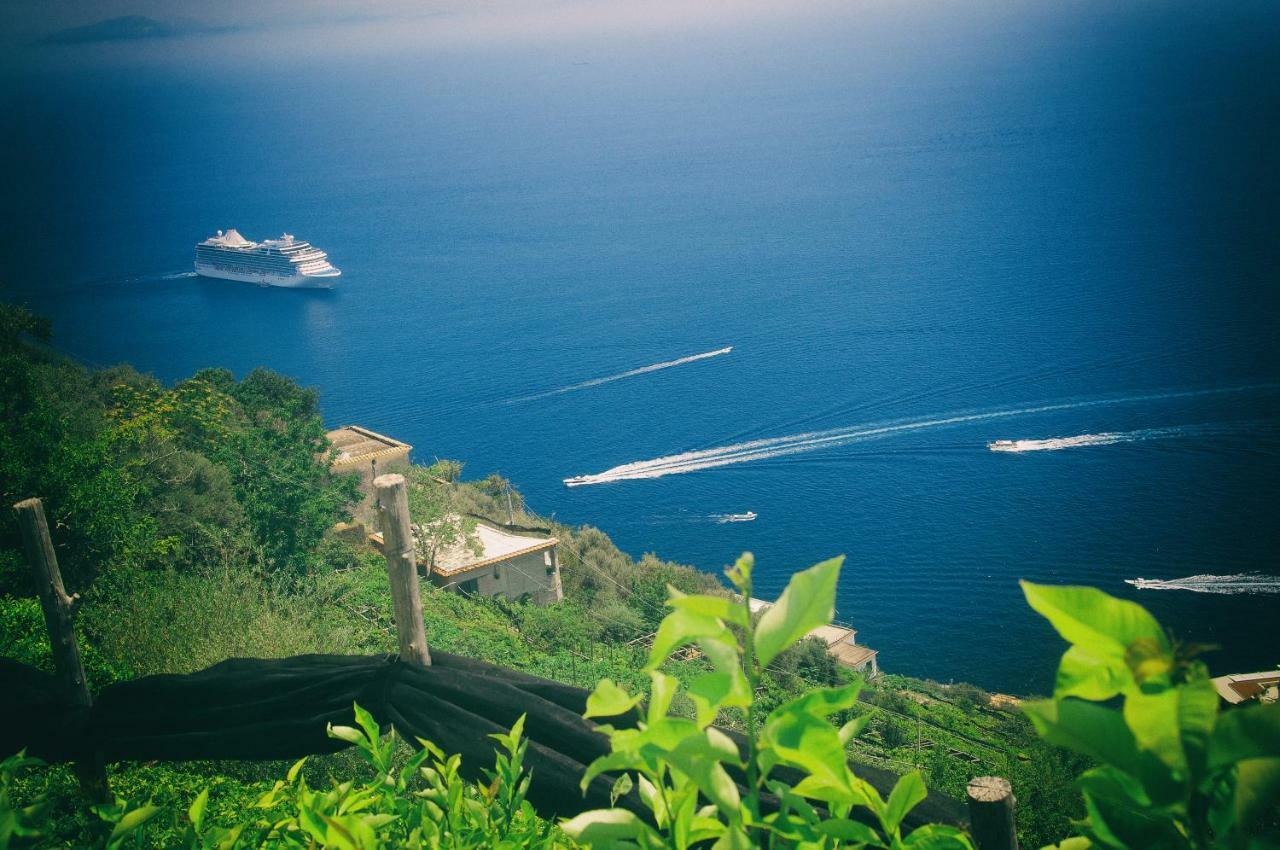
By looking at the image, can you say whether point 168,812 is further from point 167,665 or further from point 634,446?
point 634,446

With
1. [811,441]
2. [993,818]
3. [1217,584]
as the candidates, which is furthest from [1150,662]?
[811,441]

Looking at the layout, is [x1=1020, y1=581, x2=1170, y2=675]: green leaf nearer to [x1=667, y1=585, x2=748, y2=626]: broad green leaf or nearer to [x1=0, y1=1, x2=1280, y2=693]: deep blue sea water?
[x1=667, y1=585, x2=748, y2=626]: broad green leaf

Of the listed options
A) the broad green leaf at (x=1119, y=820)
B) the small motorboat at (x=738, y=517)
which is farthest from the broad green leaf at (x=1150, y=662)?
the small motorboat at (x=738, y=517)

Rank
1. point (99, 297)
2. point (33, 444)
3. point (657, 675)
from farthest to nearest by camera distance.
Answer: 1. point (99, 297)
2. point (33, 444)
3. point (657, 675)

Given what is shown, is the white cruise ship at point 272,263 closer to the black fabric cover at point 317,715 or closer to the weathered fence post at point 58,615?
the weathered fence post at point 58,615

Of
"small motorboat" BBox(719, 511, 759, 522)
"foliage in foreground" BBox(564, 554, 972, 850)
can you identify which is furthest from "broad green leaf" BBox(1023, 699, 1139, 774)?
"small motorboat" BBox(719, 511, 759, 522)

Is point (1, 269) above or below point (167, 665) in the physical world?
above

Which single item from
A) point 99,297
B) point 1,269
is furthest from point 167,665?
point 1,269
